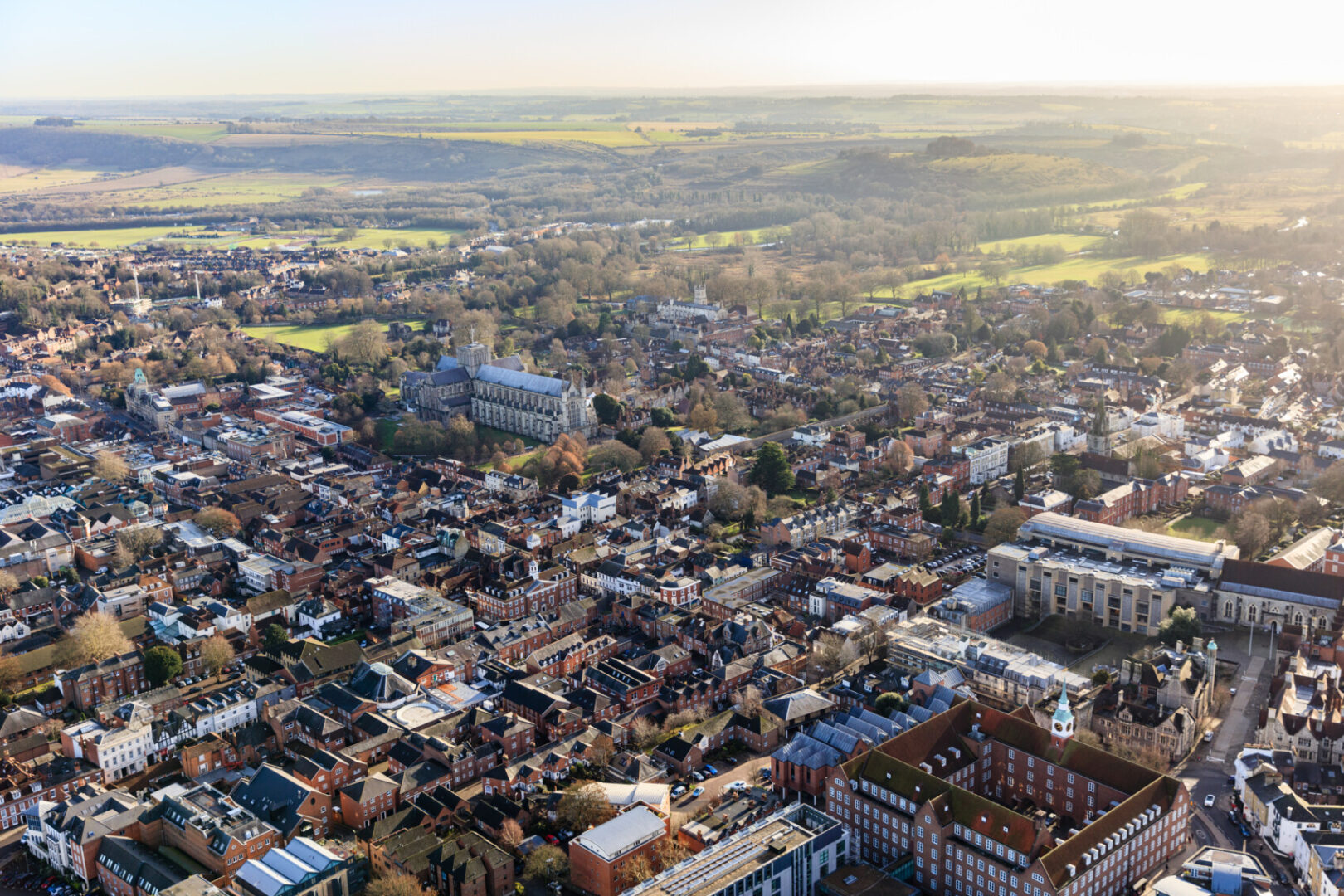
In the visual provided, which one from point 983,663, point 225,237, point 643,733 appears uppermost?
point 225,237

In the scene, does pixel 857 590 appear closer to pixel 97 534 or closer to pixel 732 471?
pixel 732 471

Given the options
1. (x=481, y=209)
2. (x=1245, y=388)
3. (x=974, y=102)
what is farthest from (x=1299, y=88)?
(x=1245, y=388)

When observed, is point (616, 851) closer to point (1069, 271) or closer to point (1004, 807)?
point (1004, 807)

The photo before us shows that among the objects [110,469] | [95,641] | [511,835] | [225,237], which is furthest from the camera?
[225,237]

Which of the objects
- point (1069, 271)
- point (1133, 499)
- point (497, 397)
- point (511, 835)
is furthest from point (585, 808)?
point (1069, 271)

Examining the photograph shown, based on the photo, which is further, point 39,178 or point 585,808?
point 39,178

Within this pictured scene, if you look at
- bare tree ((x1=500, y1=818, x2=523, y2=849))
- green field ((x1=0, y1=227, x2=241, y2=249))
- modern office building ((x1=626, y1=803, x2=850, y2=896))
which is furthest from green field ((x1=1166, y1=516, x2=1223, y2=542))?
green field ((x1=0, y1=227, x2=241, y2=249))
